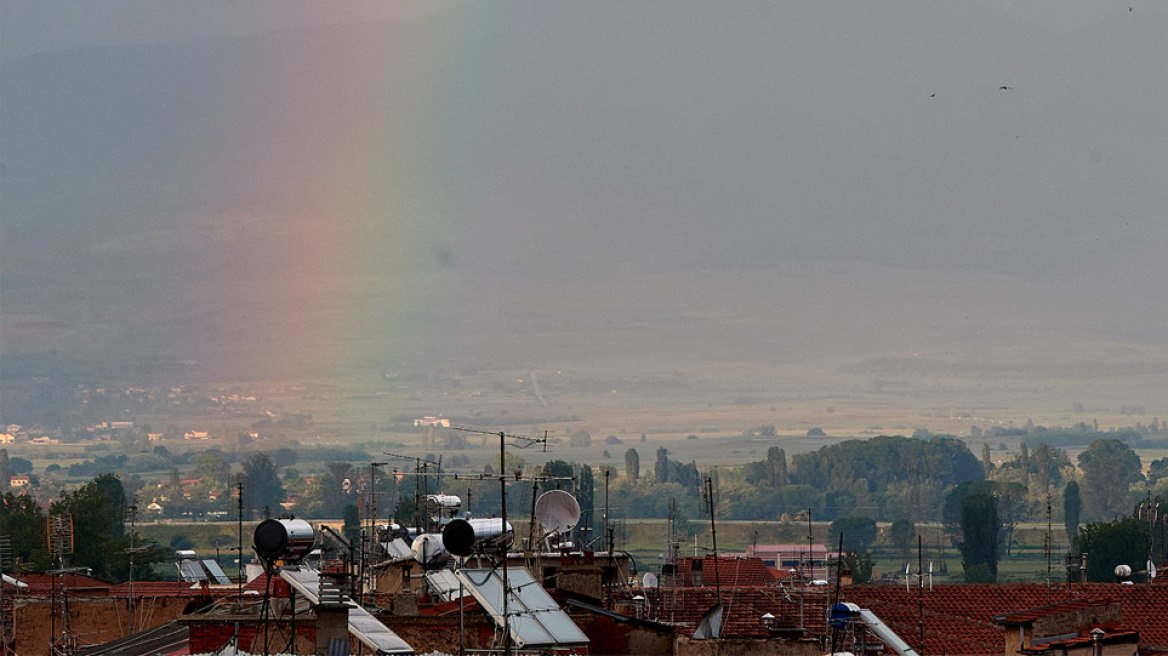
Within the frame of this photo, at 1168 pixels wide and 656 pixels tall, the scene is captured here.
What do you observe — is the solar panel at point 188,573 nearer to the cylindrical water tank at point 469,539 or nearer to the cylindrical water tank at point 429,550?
the cylindrical water tank at point 429,550

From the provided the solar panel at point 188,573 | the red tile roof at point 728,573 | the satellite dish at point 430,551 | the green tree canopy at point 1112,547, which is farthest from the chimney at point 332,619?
the green tree canopy at point 1112,547

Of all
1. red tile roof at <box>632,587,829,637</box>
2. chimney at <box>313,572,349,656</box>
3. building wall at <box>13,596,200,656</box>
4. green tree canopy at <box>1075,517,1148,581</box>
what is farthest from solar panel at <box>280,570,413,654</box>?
green tree canopy at <box>1075,517,1148,581</box>

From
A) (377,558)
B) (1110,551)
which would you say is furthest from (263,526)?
(1110,551)

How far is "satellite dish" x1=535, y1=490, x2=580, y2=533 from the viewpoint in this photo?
118ft

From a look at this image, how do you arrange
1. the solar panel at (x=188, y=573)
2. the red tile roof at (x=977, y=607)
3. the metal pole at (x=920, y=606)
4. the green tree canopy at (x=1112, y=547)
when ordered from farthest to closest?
the green tree canopy at (x=1112, y=547) < the solar panel at (x=188, y=573) < the red tile roof at (x=977, y=607) < the metal pole at (x=920, y=606)

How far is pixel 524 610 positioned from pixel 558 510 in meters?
12.1

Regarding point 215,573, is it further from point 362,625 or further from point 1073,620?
point 362,625

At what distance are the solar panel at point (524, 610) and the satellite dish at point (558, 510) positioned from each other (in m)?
10.3

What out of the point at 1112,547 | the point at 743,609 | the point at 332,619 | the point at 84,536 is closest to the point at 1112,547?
the point at 1112,547

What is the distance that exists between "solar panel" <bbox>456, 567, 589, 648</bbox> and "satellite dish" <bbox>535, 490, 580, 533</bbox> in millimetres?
10266

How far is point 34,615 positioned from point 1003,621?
1168 inches

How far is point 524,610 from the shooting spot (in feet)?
80.5

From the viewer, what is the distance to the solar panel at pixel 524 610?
24062mm

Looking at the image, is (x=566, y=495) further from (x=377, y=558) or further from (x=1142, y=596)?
(x=1142, y=596)
